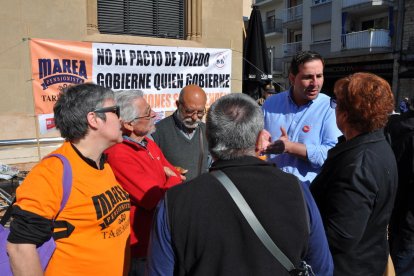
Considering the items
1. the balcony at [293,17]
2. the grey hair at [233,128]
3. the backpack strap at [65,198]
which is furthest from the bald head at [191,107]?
the balcony at [293,17]

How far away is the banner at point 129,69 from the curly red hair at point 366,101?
382 centimetres

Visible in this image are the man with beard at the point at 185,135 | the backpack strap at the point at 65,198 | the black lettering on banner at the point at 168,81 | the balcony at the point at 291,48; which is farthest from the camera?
the balcony at the point at 291,48

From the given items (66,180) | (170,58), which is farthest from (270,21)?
(66,180)

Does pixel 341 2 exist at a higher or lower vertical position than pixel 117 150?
higher

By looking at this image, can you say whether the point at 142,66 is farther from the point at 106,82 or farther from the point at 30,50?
the point at 30,50

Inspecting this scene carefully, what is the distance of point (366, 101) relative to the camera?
1.81m

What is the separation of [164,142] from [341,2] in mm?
25622

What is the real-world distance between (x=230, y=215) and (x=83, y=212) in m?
0.80

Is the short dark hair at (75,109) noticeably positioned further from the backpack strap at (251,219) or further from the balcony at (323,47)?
the balcony at (323,47)

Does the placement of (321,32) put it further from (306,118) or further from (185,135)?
(306,118)

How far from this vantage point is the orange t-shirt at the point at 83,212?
1.56 m

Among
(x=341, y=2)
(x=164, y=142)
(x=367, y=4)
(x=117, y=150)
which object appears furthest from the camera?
(x=341, y=2)

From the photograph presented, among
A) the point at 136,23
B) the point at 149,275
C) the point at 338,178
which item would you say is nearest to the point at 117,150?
the point at 149,275

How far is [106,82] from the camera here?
218 inches
